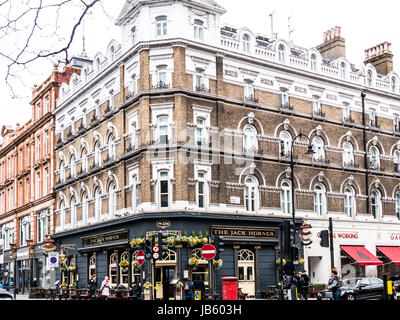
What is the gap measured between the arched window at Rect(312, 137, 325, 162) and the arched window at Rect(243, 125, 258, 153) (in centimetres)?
530

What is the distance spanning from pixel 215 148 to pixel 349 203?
12.2 meters

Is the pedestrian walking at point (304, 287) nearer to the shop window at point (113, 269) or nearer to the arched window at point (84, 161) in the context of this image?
the shop window at point (113, 269)

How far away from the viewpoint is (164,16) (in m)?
35.4

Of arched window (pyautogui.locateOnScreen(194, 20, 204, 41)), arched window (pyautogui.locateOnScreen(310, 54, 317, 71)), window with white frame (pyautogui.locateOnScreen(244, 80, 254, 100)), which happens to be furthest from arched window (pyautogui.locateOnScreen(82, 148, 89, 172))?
arched window (pyautogui.locateOnScreen(310, 54, 317, 71))

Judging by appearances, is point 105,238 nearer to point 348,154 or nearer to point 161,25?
point 161,25

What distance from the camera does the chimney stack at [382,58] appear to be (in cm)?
4847

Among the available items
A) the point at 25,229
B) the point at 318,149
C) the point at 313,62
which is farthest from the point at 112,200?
the point at 25,229

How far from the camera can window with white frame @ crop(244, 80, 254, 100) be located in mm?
37719

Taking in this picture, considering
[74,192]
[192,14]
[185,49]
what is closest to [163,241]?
[185,49]

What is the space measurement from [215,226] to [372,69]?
19.5m

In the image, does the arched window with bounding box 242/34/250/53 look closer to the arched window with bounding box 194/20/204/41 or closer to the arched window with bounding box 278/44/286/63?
the arched window with bounding box 278/44/286/63

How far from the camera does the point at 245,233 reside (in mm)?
35594
